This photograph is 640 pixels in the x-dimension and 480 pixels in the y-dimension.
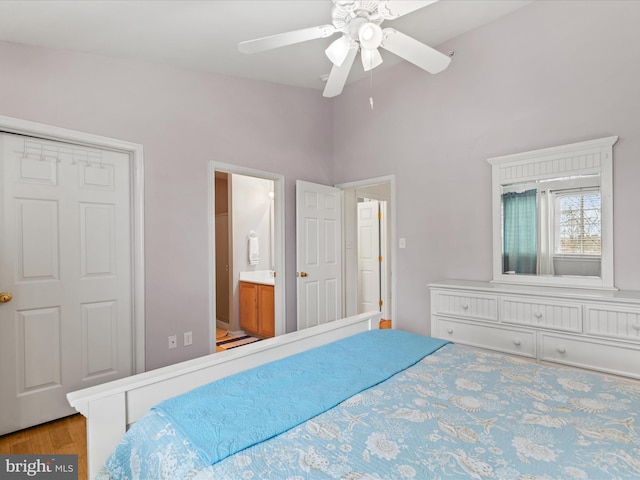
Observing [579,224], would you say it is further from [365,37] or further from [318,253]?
[318,253]

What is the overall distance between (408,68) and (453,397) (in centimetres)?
332

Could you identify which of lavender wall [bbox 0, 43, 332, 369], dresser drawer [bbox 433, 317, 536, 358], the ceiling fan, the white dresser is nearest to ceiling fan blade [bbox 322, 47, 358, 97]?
the ceiling fan

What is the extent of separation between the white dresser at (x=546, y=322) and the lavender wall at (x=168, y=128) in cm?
174

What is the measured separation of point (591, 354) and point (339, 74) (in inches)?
94.2

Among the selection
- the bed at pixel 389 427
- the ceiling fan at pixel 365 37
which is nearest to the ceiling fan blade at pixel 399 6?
the ceiling fan at pixel 365 37

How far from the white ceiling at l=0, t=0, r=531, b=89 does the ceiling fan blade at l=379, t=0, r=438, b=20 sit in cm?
94

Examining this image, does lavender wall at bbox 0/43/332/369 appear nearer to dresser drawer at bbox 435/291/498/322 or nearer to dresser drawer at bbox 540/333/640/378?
dresser drawer at bbox 435/291/498/322

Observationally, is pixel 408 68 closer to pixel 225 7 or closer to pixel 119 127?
pixel 225 7

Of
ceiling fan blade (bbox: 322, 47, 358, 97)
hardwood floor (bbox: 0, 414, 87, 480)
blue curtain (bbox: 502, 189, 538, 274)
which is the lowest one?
hardwood floor (bbox: 0, 414, 87, 480)

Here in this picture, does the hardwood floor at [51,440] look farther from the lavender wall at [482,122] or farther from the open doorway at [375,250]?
the open doorway at [375,250]

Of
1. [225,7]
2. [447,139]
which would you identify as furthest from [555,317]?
[225,7]

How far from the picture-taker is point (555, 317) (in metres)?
2.35

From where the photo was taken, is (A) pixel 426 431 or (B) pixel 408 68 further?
(B) pixel 408 68

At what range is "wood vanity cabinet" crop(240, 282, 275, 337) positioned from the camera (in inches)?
165
